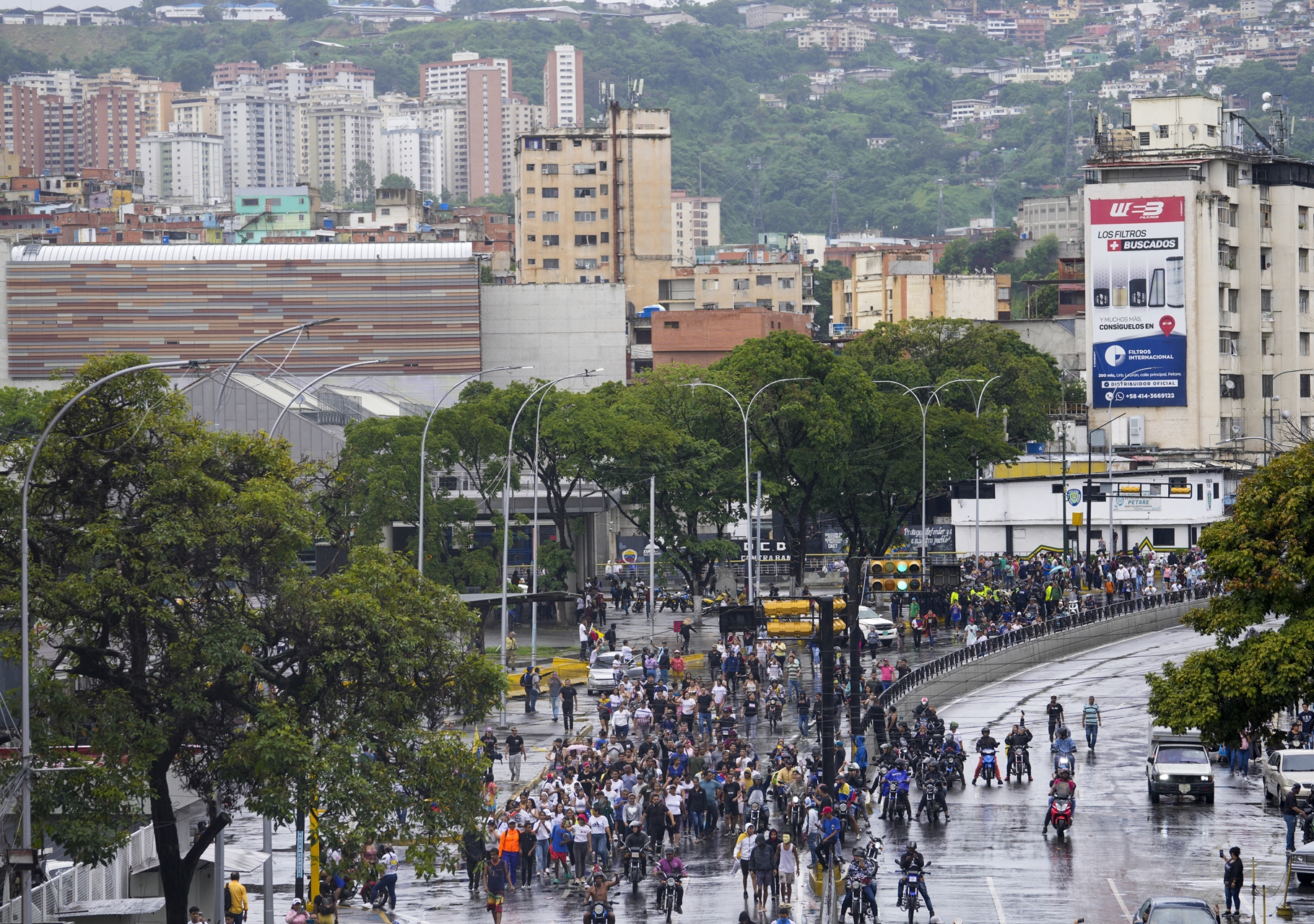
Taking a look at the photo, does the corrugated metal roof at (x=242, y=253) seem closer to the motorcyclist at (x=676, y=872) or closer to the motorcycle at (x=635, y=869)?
the motorcycle at (x=635, y=869)

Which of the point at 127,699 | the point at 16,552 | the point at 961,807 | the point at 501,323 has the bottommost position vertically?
the point at 961,807

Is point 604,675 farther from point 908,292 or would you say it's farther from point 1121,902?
point 908,292

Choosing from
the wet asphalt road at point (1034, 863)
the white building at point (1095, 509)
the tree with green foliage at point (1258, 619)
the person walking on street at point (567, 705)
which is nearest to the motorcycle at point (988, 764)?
the wet asphalt road at point (1034, 863)

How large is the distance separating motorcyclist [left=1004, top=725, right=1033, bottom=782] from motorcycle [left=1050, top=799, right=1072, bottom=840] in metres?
6.06

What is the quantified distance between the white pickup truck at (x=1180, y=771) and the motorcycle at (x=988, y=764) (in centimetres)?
331

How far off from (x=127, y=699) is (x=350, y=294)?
100345 mm

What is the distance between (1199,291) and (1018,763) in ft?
212

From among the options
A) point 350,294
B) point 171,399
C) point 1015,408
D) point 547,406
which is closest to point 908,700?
point 547,406

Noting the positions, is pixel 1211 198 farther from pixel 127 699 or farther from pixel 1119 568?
pixel 127 699

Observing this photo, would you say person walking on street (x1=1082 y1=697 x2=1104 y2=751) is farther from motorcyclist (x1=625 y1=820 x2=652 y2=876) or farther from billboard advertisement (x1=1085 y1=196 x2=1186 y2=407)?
billboard advertisement (x1=1085 y1=196 x2=1186 y2=407)

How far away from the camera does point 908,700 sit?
172 feet

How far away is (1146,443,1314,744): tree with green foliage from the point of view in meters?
28.3

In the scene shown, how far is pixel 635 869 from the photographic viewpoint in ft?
105

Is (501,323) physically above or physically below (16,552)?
above
